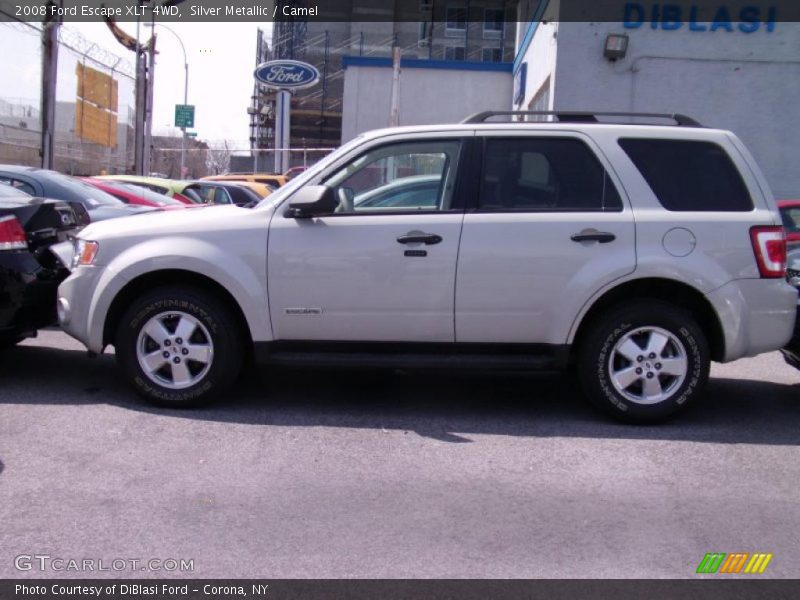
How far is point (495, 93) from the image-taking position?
26672 millimetres

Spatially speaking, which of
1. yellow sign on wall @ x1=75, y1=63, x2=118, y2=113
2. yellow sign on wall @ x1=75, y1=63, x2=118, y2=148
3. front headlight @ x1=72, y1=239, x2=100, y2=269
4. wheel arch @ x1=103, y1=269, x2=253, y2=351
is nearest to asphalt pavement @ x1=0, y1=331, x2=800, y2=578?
wheel arch @ x1=103, y1=269, x2=253, y2=351

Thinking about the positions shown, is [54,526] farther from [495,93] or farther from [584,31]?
[495,93]

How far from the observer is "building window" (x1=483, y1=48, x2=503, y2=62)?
142 ft

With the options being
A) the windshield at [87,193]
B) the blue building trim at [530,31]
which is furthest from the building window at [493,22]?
the windshield at [87,193]

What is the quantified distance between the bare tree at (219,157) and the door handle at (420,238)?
47.4 meters

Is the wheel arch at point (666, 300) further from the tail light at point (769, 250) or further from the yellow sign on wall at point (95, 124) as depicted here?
the yellow sign on wall at point (95, 124)

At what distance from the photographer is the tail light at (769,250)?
17.9 ft

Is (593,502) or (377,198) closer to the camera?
(593,502)

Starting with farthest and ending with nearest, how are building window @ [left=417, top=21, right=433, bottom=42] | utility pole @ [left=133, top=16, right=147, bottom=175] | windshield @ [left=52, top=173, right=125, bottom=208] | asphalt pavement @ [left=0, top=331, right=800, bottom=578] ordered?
building window @ [left=417, top=21, right=433, bottom=42]
utility pole @ [left=133, top=16, right=147, bottom=175]
windshield @ [left=52, top=173, right=125, bottom=208]
asphalt pavement @ [left=0, top=331, right=800, bottom=578]

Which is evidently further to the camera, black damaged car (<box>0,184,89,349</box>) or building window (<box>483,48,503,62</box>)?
building window (<box>483,48,503,62</box>)

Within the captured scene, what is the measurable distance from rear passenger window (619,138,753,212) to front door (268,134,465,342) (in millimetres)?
1318

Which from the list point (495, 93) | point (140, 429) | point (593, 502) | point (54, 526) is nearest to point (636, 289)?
point (593, 502)

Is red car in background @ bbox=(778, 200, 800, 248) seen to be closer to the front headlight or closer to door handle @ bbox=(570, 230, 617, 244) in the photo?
door handle @ bbox=(570, 230, 617, 244)
